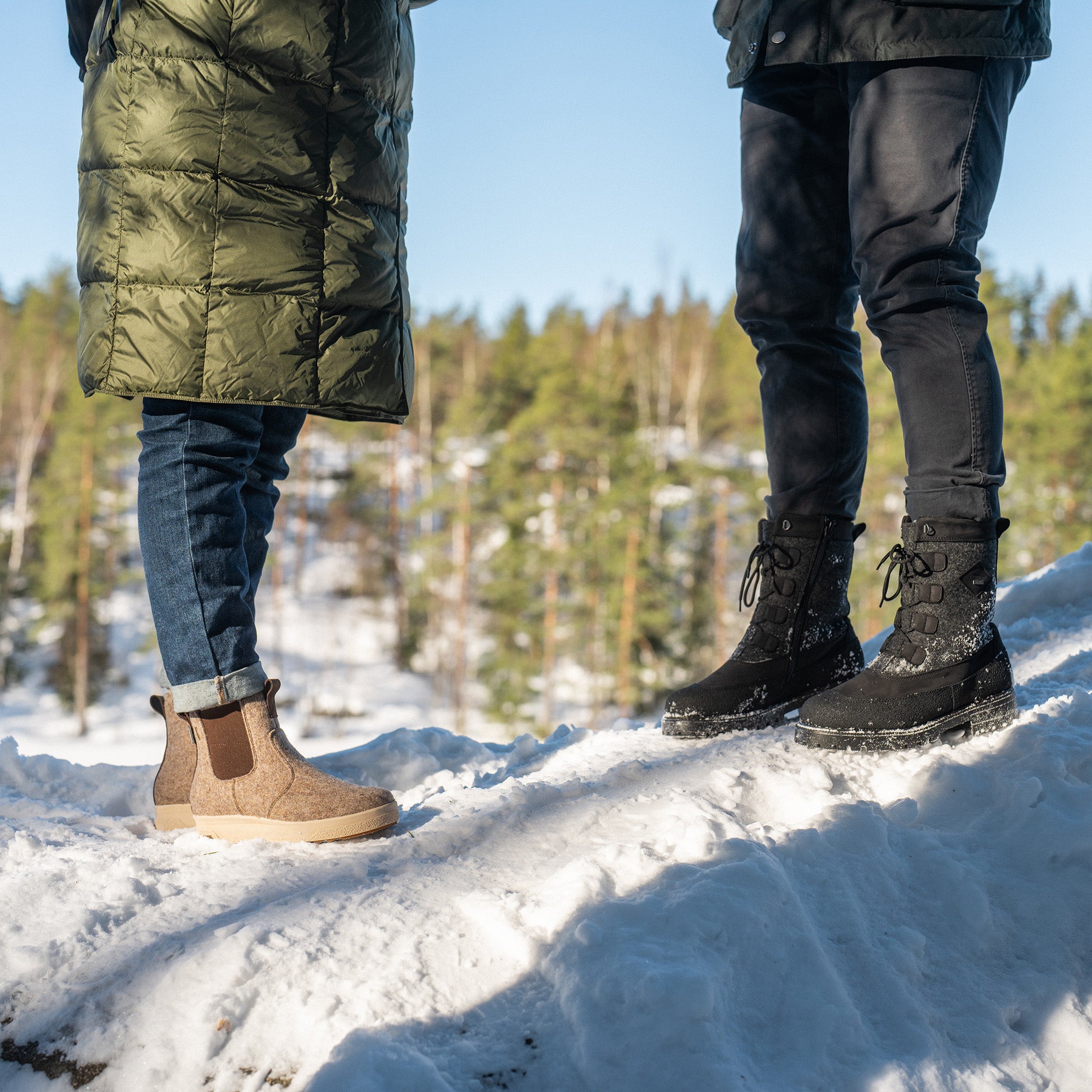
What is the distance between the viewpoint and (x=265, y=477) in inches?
71.7

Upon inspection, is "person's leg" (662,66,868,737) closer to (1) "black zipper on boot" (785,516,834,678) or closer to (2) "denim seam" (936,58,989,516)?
(1) "black zipper on boot" (785,516,834,678)

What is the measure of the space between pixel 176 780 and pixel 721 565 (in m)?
19.4

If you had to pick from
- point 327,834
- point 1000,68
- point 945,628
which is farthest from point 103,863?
point 1000,68

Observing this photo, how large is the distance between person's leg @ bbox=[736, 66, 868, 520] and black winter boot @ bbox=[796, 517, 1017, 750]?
13.8 inches

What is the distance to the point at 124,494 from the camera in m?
21.0

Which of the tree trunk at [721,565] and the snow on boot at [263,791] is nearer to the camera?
the snow on boot at [263,791]

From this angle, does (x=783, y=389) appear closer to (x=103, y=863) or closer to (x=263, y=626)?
(x=103, y=863)

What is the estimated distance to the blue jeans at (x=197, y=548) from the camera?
5.03 ft

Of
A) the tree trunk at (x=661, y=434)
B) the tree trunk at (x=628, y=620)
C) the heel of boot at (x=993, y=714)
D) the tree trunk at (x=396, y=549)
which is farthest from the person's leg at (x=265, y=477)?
the tree trunk at (x=396, y=549)

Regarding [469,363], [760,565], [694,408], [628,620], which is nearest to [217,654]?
[760,565]

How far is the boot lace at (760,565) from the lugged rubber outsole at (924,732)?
38 centimetres

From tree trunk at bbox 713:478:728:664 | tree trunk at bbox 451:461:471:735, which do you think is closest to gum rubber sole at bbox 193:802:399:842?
tree trunk at bbox 451:461:471:735

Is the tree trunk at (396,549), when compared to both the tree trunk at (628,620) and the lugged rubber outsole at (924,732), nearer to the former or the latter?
the tree trunk at (628,620)

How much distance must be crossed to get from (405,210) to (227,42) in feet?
1.44
